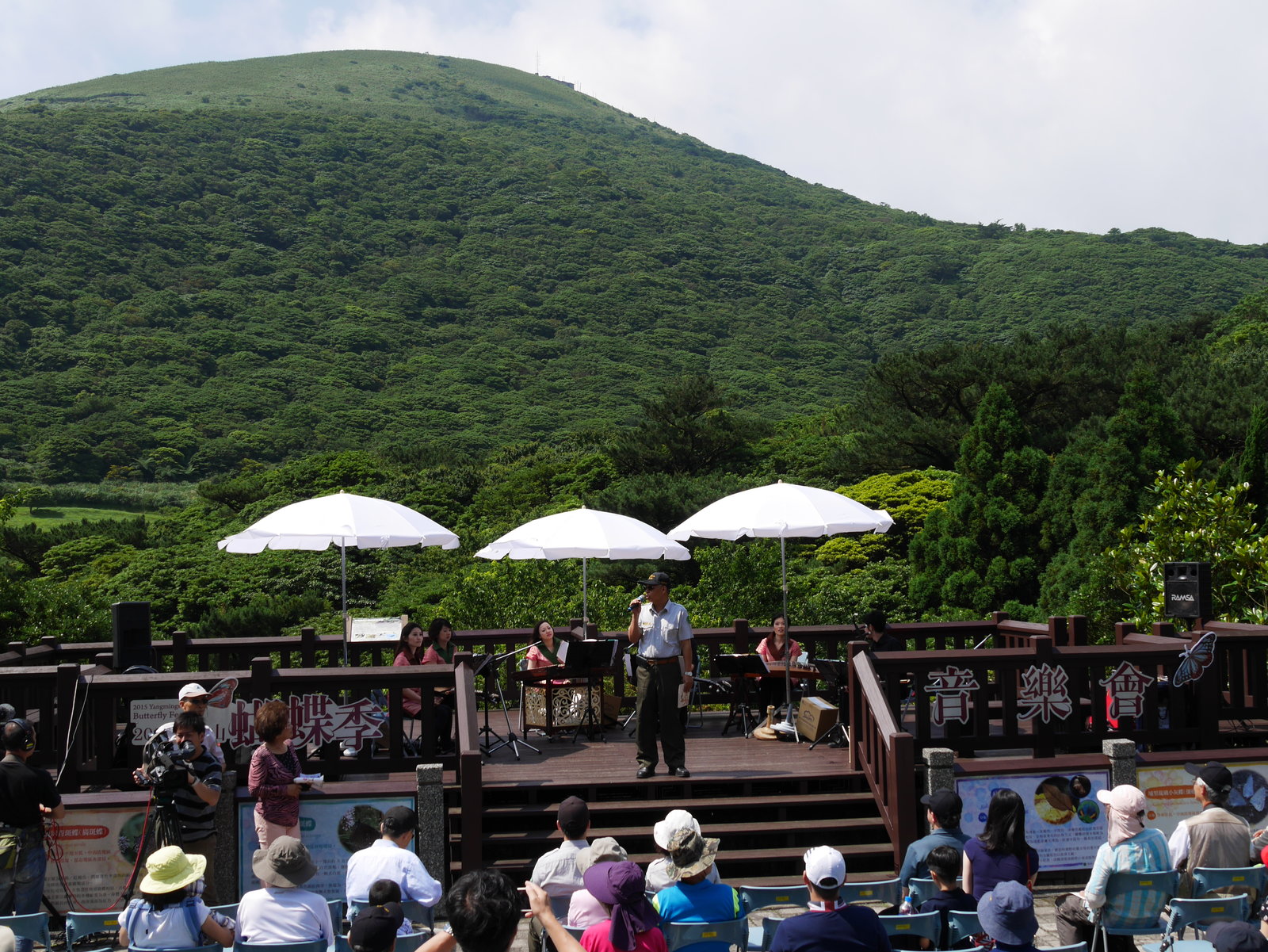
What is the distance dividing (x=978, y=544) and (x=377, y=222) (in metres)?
88.5

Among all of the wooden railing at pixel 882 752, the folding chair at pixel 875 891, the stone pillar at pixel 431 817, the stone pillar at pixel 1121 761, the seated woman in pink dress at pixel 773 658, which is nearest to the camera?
the folding chair at pixel 875 891

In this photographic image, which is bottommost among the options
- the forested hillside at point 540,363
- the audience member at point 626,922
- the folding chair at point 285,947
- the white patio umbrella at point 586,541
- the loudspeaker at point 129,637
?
the folding chair at point 285,947

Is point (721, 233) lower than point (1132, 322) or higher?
higher

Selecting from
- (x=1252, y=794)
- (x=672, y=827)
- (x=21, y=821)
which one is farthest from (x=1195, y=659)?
(x=21, y=821)

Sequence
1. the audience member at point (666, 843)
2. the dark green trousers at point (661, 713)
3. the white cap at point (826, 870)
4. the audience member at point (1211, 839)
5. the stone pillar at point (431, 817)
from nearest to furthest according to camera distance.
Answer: the white cap at point (826, 870)
the audience member at point (666, 843)
the audience member at point (1211, 839)
the stone pillar at point (431, 817)
the dark green trousers at point (661, 713)

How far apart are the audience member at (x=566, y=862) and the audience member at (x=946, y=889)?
5.72 feet

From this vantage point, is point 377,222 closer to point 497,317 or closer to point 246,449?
point 497,317

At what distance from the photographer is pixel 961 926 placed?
584cm

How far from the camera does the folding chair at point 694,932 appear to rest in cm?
538

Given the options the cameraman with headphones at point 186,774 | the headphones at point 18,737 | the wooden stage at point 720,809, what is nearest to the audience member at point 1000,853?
the wooden stage at point 720,809

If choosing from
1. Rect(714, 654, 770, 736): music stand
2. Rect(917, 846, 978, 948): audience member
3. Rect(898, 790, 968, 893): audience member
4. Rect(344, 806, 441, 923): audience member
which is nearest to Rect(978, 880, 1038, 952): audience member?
Rect(917, 846, 978, 948): audience member

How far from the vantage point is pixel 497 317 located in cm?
9031

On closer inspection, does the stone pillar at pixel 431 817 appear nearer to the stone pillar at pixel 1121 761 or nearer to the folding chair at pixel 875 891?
the folding chair at pixel 875 891

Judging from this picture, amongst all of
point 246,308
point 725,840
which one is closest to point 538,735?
point 725,840
